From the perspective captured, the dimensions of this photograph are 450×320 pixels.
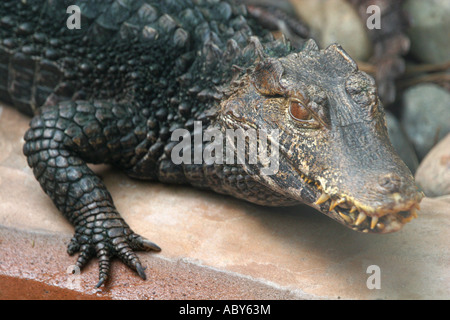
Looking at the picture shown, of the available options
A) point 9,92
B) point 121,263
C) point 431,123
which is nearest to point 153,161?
point 121,263

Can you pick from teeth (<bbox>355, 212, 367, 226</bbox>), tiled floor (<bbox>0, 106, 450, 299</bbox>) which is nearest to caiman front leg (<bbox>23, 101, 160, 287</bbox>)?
tiled floor (<bbox>0, 106, 450, 299</bbox>)

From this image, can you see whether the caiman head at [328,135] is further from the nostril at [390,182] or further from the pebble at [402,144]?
the pebble at [402,144]

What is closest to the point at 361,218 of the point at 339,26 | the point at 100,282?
the point at 100,282

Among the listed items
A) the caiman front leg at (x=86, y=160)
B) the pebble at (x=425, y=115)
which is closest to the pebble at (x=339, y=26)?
the pebble at (x=425, y=115)

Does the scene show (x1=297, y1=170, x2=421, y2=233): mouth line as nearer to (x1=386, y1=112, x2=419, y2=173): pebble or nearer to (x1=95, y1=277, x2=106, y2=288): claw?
(x1=95, y1=277, x2=106, y2=288): claw

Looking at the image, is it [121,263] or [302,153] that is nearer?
[302,153]

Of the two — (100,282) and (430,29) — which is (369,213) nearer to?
(100,282)
